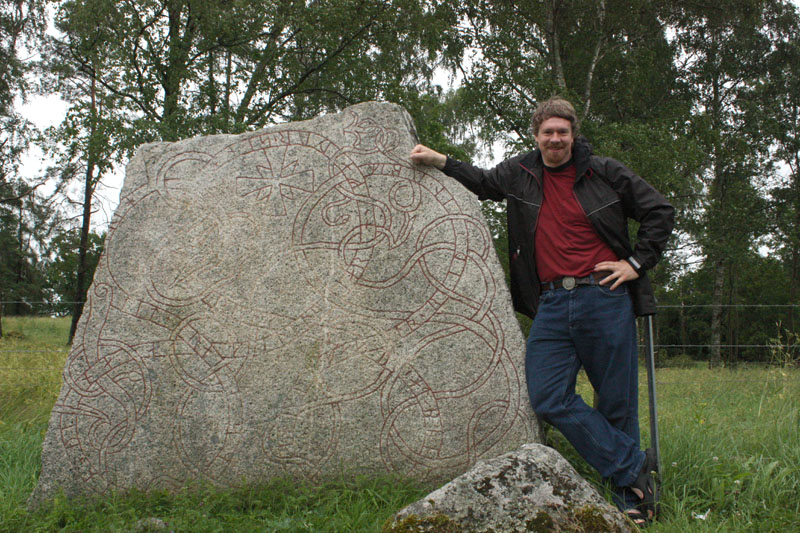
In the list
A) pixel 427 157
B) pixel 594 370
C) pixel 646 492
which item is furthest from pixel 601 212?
pixel 646 492

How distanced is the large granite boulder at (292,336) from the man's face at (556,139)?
50cm

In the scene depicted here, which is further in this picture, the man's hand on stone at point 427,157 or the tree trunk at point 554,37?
the tree trunk at point 554,37

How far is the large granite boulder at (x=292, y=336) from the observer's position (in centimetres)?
304

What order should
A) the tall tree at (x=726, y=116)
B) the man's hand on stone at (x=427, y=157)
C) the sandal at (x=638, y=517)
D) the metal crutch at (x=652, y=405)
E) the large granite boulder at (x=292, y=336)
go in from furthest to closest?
the tall tree at (x=726, y=116) → the man's hand on stone at (x=427, y=157) → the large granite boulder at (x=292, y=336) → the metal crutch at (x=652, y=405) → the sandal at (x=638, y=517)

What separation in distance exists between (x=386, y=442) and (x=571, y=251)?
128cm

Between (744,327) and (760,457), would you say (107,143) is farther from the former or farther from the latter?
(744,327)

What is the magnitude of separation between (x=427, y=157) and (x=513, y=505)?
174 cm

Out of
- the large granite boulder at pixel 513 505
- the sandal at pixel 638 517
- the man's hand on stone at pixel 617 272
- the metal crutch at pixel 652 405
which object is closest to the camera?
the large granite boulder at pixel 513 505

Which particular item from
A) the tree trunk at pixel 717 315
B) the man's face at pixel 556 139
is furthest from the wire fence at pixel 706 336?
the man's face at pixel 556 139

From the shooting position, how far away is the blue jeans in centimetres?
279

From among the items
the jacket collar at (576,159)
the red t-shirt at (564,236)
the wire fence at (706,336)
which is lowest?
the wire fence at (706,336)

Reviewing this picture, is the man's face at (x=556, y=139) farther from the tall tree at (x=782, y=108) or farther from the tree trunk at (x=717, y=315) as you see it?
the tall tree at (x=782, y=108)

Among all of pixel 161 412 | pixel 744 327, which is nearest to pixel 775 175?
pixel 744 327

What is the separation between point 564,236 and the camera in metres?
2.87
